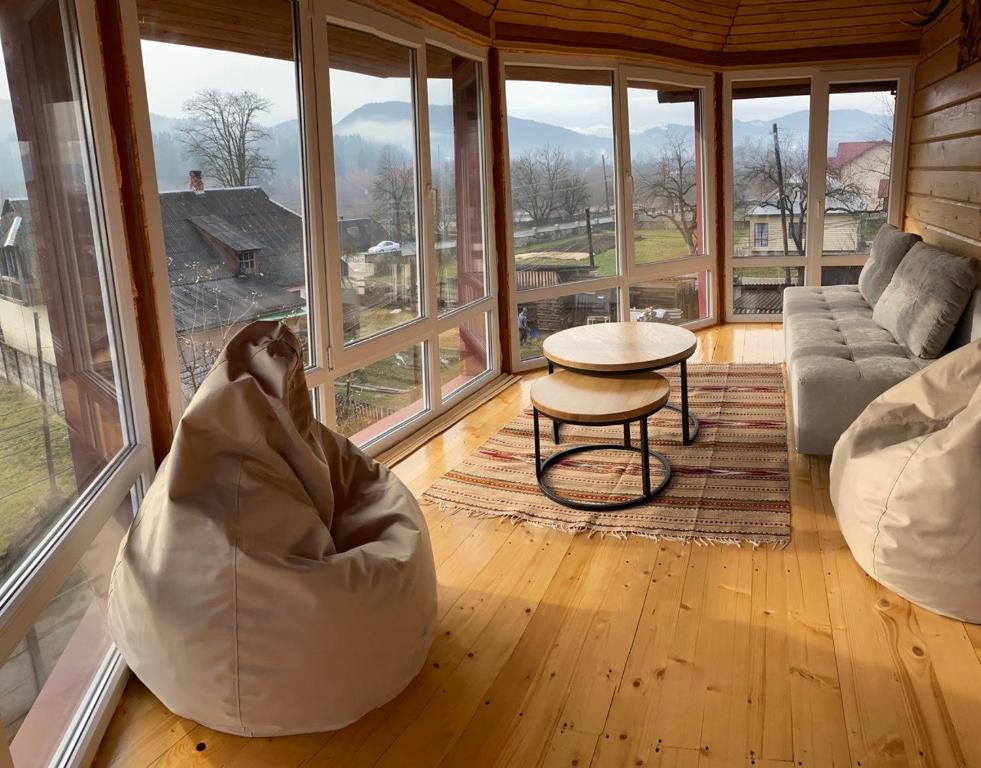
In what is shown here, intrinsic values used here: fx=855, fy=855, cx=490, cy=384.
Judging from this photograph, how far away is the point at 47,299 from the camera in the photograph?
1.96m

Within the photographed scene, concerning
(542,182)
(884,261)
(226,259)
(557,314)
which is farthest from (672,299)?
(226,259)

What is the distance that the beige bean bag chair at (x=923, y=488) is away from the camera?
2297 mm

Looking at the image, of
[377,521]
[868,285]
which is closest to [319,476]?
[377,521]

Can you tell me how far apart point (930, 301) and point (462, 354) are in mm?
2469

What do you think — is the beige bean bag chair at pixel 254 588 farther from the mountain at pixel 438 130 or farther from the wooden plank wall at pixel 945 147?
the wooden plank wall at pixel 945 147

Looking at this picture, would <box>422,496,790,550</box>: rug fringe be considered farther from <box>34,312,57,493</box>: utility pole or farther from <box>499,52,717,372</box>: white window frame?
<box>499,52,717,372</box>: white window frame

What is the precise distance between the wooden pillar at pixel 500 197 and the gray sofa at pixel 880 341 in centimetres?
176

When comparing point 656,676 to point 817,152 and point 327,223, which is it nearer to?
point 327,223

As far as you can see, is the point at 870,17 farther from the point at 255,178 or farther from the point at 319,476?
the point at 319,476

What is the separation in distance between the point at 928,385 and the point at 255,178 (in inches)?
95.7

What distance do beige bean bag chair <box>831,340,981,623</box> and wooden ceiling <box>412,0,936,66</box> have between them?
3424 millimetres

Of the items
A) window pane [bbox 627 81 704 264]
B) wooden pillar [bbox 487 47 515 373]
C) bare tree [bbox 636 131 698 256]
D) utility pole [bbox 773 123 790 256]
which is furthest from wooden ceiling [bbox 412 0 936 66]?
bare tree [bbox 636 131 698 256]

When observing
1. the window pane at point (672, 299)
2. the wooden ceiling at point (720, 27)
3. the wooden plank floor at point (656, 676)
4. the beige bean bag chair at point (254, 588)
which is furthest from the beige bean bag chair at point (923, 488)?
the window pane at point (672, 299)

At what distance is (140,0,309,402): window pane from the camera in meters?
2.77
